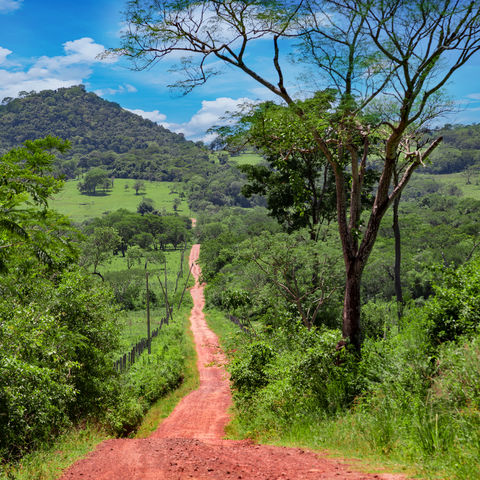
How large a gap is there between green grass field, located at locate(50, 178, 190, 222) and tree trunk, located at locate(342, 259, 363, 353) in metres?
111

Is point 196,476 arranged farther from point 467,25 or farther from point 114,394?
point 467,25

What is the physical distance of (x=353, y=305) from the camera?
8.95 meters

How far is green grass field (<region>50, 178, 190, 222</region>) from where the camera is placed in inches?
4776

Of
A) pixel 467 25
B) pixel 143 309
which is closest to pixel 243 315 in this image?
pixel 467 25

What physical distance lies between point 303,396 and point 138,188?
15265 cm

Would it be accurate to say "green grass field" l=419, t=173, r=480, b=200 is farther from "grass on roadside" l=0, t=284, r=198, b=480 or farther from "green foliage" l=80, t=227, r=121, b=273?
"grass on roadside" l=0, t=284, r=198, b=480

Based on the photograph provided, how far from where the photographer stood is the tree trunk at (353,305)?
349 inches

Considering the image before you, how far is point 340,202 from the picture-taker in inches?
365

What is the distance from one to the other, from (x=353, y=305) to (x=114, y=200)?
138984 mm

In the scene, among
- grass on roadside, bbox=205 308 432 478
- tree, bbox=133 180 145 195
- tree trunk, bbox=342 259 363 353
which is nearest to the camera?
grass on roadside, bbox=205 308 432 478

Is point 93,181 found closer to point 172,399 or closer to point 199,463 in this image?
point 172,399

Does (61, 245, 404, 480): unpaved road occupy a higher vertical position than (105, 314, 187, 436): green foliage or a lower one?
higher

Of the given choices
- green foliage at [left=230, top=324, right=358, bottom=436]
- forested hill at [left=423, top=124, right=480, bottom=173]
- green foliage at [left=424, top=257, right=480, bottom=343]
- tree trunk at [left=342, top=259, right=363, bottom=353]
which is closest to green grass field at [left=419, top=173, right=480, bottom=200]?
forested hill at [left=423, top=124, right=480, bottom=173]

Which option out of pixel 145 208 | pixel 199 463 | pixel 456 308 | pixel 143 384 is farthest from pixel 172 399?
pixel 145 208
